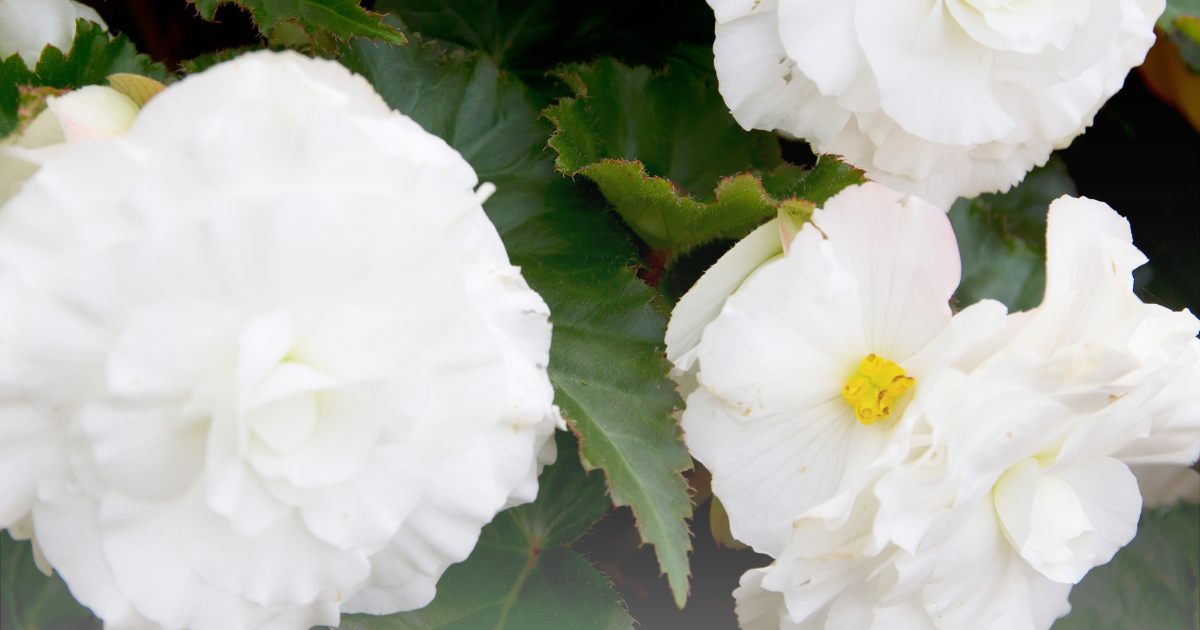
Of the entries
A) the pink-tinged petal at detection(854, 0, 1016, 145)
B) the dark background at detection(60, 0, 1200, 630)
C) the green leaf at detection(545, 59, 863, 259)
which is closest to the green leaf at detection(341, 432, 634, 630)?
the dark background at detection(60, 0, 1200, 630)

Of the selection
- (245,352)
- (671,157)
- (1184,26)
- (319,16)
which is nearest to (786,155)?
(671,157)

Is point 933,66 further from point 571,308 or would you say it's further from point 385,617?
point 385,617

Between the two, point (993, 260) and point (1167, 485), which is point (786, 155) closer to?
point (993, 260)

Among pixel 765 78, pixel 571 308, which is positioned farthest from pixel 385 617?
pixel 765 78

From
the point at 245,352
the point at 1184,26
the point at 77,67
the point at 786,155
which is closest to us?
the point at 245,352

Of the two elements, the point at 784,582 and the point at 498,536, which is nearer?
the point at 784,582

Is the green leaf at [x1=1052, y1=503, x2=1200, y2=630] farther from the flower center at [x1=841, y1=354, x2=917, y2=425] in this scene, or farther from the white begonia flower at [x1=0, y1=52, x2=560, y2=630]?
the white begonia flower at [x1=0, y1=52, x2=560, y2=630]
